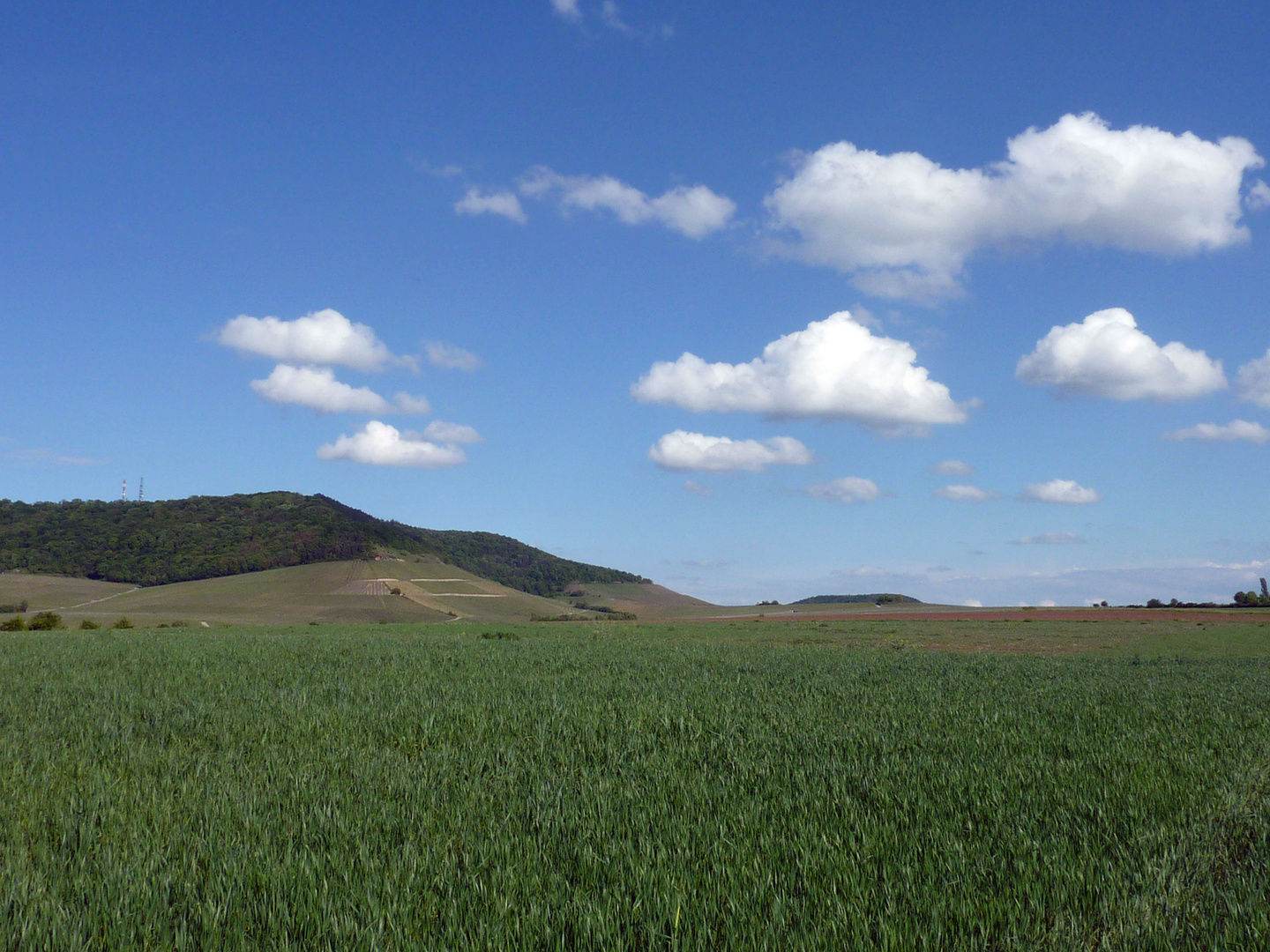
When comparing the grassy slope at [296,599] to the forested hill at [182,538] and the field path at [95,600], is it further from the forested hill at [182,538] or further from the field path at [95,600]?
the forested hill at [182,538]

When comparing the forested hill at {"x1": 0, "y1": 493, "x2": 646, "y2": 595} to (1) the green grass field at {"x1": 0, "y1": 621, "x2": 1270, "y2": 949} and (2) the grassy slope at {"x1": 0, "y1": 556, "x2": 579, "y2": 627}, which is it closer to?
(2) the grassy slope at {"x1": 0, "y1": 556, "x2": 579, "y2": 627}

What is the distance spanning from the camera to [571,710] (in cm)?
1285

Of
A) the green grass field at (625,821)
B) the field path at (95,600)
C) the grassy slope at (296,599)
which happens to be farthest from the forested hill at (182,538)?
the green grass field at (625,821)

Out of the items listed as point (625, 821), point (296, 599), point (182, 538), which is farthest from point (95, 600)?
→ point (625, 821)

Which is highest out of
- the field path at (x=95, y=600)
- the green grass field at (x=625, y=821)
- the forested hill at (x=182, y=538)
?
the forested hill at (x=182, y=538)

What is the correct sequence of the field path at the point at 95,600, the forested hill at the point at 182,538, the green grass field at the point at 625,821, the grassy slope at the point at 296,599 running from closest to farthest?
the green grass field at the point at 625,821 → the grassy slope at the point at 296,599 → the field path at the point at 95,600 → the forested hill at the point at 182,538

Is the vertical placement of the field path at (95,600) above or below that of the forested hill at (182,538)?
below

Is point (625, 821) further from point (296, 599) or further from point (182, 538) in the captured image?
point (182, 538)

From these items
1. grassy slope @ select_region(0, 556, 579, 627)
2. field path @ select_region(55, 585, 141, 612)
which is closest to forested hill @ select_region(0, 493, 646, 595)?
grassy slope @ select_region(0, 556, 579, 627)

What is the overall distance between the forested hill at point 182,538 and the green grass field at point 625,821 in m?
151

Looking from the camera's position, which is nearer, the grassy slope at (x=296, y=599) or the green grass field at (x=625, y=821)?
the green grass field at (x=625, y=821)

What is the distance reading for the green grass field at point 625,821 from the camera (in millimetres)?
4688

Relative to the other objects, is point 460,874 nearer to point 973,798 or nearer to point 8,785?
point 973,798

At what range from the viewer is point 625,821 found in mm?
6582
